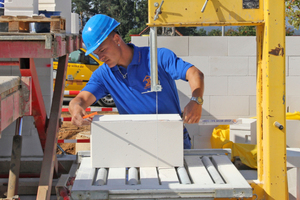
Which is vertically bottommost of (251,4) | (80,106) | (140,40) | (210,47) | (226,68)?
→ (80,106)

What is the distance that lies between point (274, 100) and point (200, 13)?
796 millimetres

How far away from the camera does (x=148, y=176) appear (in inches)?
88.2

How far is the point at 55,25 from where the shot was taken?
10.00 ft

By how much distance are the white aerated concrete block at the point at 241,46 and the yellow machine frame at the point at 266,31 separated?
311 cm

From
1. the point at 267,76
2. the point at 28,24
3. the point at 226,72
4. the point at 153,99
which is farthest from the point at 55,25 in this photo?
the point at 226,72

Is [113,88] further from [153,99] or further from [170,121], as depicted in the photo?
[170,121]

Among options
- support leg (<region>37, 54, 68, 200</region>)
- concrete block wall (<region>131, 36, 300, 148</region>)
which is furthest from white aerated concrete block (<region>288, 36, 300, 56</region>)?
support leg (<region>37, 54, 68, 200</region>)

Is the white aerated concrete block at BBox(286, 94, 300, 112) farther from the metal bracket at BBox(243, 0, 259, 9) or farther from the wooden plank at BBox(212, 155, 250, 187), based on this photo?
the metal bracket at BBox(243, 0, 259, 9)

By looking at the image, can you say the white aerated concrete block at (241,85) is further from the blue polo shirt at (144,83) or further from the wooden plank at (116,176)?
the wooden plank at (116,176)

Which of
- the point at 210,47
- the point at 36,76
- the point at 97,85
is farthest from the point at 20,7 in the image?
the point at 210,47

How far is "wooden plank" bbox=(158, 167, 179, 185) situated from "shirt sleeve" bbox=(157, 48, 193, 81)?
0.88m

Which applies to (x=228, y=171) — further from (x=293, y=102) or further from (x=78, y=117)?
(x=293, y=102)

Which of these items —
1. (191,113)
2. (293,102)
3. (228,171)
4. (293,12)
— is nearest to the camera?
(228,171)

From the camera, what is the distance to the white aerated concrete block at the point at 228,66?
5.41 m
